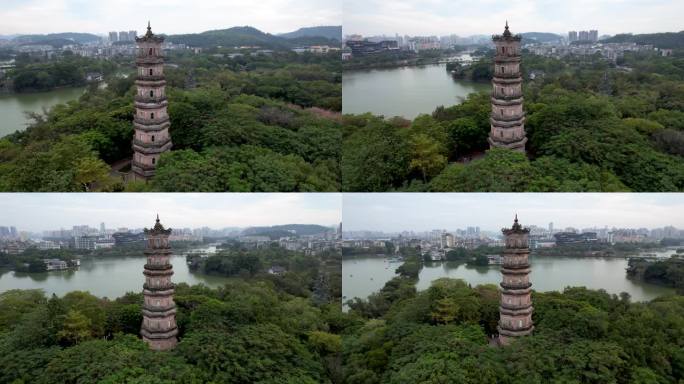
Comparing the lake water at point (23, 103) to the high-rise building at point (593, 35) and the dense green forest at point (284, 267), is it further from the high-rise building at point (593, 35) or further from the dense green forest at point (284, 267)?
the high-rise building at point (593, 35)

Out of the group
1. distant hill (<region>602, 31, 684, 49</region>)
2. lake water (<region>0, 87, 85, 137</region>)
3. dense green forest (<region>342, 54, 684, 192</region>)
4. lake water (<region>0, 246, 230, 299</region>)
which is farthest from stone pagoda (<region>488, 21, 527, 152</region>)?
lake water (<region>0, 87, 85, 137</region>)

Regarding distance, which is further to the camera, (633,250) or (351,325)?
(633,250)

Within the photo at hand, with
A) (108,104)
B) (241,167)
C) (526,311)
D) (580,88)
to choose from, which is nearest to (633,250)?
(580,88)

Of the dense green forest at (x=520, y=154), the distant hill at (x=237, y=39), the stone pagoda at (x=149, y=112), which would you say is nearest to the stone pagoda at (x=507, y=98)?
the dense green forest at (x=520, y=154)

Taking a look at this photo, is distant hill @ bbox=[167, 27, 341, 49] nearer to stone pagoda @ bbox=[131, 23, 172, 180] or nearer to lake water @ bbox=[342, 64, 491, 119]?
lake water @ bbox=[342, 64, 491, 119]

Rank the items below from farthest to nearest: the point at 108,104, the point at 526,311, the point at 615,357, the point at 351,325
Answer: the point at 108,104 → the point at 351,325 → the point at 526,311 → the point at 615,357

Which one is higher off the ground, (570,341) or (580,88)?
(580,88)

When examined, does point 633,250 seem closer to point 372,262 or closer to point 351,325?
point 372,262
